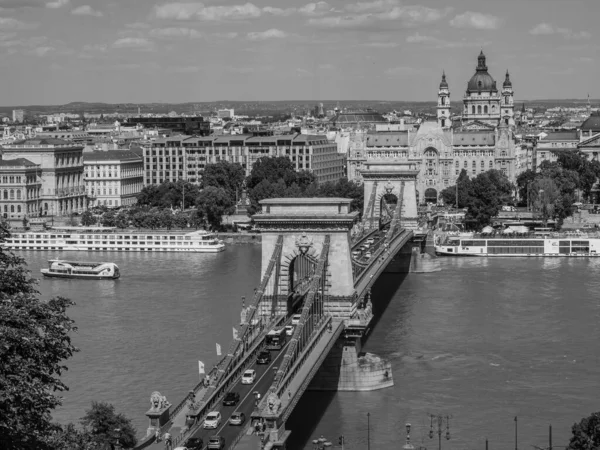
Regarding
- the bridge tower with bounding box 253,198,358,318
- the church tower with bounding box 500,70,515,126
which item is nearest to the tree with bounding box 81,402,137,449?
the bridge tower with bounding box 253,198,358,318

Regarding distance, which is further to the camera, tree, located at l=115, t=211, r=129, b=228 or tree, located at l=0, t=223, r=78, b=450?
tree, located at l=115, t=211, r=129, b=228

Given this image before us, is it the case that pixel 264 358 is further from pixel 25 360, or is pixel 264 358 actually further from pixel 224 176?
pixel 224 176

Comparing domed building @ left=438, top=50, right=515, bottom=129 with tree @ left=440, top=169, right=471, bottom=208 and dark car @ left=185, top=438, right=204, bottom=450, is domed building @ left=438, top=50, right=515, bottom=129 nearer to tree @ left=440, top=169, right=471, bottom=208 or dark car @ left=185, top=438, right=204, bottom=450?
tree @ left=440, top=169, right=471, bottom=208

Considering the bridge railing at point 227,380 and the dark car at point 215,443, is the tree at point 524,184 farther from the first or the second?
the dark car at point 215,443

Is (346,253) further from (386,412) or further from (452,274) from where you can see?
Answer: (452,274)

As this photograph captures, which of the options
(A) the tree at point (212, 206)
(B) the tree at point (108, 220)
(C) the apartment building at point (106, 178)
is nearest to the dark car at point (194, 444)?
(B) the tree at point (108, 220)

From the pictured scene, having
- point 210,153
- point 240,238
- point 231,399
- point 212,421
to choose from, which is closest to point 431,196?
point 210,153
